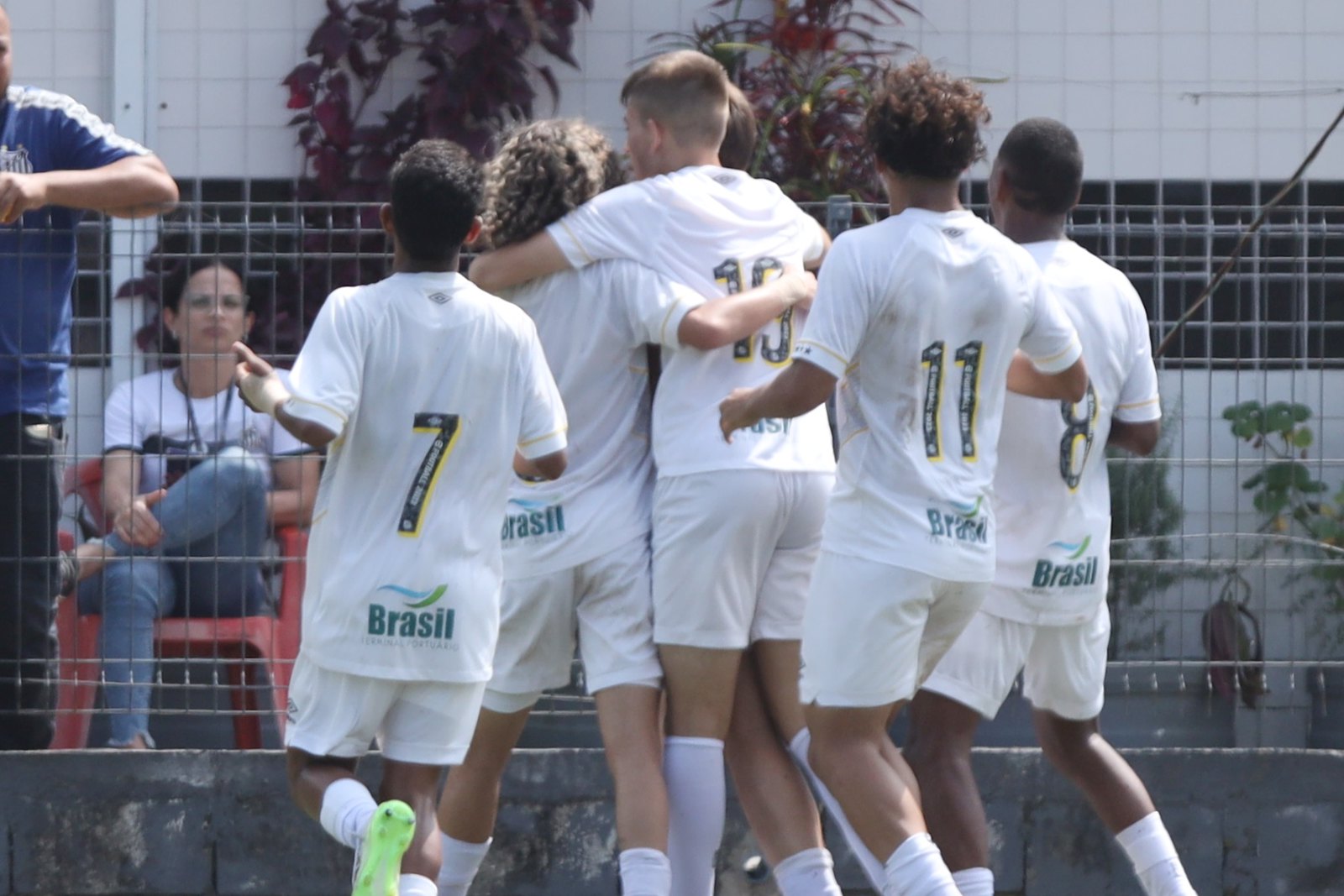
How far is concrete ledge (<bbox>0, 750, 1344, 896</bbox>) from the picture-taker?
566 cm

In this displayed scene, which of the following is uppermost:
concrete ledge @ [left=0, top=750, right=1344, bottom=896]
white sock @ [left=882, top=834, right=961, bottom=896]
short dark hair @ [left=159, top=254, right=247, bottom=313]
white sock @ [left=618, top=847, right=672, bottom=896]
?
short dark hair @ [left=159, top=254, right=247, bottom=313]

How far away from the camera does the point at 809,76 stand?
8789 mm

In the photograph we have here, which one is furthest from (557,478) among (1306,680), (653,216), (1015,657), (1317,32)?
(1317,32)

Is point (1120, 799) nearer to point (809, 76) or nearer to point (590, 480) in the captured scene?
point (590, 480)

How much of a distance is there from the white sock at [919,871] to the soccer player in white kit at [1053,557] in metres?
0.42

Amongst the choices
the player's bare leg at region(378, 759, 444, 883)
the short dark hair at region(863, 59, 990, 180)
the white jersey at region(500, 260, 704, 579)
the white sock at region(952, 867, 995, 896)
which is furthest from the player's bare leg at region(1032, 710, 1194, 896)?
the player's bare leg at region(378, 759, 444, 883)

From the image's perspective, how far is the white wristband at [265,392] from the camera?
398cm

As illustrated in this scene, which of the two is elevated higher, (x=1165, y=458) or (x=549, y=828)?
(x=1165, y=458)

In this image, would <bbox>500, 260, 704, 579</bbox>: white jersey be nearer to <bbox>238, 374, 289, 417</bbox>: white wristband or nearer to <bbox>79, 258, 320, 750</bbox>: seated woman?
<bbox>238, 374, 289, 417</bbox>: white wristband

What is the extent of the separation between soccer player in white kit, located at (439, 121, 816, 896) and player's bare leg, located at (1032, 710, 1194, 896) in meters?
1.03

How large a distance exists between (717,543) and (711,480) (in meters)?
0.15

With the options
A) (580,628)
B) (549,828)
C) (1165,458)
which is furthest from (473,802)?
(1165,458)

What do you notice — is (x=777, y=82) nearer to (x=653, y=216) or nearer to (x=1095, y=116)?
(x=1095, y=116)

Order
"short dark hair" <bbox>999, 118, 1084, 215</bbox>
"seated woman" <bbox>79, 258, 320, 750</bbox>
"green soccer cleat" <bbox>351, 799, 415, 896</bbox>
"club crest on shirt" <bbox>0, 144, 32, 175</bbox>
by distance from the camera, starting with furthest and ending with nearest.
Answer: "seated woman" <bbox>79, 258, 320, 750</bbox> < "club crest on shirt" <bbox>0, 144, 32, 175</bbox> < "short dark hair" <bbox>999, 118, 1084, 215</bbox> < "green soccer cleat" <bbox>351, 799, 415, 896</bbox>
